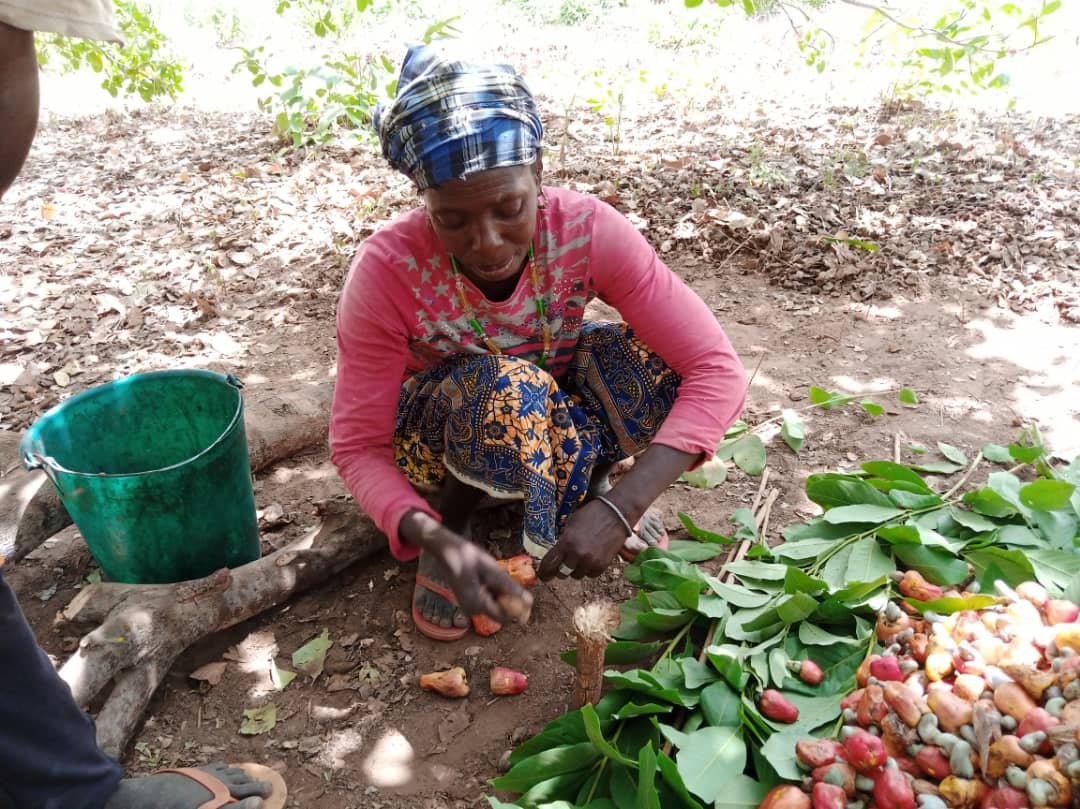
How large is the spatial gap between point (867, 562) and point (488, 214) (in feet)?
3.94

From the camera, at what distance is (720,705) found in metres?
1.53

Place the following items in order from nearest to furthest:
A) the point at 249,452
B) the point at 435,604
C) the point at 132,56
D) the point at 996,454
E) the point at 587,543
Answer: the point at 587,543, the point at 435,604, the point at 996,454, the point at 249,452, the point at 132,56

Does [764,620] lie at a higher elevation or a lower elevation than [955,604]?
lower

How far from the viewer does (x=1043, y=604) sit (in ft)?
4.74

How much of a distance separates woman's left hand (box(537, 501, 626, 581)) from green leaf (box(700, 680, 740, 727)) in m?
0.33

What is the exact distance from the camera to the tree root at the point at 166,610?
5.39ft

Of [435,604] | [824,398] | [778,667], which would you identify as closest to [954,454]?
[824,398]

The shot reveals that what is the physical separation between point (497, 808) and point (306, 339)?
7.93 feet

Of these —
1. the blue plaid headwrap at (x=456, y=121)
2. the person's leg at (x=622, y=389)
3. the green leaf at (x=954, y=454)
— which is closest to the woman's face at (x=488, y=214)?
the blue plaid headwrap at (x=456, y=121)

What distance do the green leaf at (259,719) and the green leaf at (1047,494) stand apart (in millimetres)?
1872

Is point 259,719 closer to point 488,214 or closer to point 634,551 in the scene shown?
point 634,551

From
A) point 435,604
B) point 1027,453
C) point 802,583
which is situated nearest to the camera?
point 802,583

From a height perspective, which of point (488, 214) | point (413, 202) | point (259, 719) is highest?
point (488, 214)

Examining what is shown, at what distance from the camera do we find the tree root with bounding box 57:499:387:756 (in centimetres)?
164
